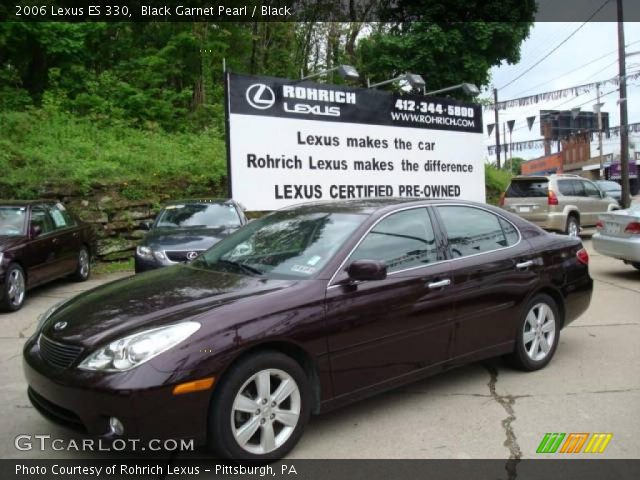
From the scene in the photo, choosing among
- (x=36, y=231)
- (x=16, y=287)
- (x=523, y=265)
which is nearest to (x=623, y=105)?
(x=523, y=265)

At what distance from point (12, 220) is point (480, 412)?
716 cm

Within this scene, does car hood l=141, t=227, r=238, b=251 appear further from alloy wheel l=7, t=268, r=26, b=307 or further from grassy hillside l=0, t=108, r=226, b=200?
grassy hillside l=0, t=108, r=226, b=200

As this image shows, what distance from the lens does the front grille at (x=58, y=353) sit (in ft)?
10.4

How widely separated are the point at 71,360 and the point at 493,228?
337 centimetres

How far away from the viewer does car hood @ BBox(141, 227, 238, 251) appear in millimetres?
7855

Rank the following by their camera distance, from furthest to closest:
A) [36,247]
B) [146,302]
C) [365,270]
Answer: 1. [36,247]
2. [365,270]
3. [146,302]

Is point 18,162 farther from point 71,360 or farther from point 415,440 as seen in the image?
point 415,440

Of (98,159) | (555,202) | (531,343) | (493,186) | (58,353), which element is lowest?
(531,343)

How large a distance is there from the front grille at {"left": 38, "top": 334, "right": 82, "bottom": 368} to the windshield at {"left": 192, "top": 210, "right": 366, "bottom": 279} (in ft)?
3.92

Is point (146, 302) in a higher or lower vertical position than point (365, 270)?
lower

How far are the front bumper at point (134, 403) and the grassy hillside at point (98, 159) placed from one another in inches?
379

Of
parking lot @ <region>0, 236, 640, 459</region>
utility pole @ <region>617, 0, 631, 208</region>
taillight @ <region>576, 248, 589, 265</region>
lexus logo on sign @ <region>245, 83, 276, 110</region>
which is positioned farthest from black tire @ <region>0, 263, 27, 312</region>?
utility pole @ <region>617, 0, 631, 208</region>

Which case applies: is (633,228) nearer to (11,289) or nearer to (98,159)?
(11,289)

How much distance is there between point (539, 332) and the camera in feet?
16.3
